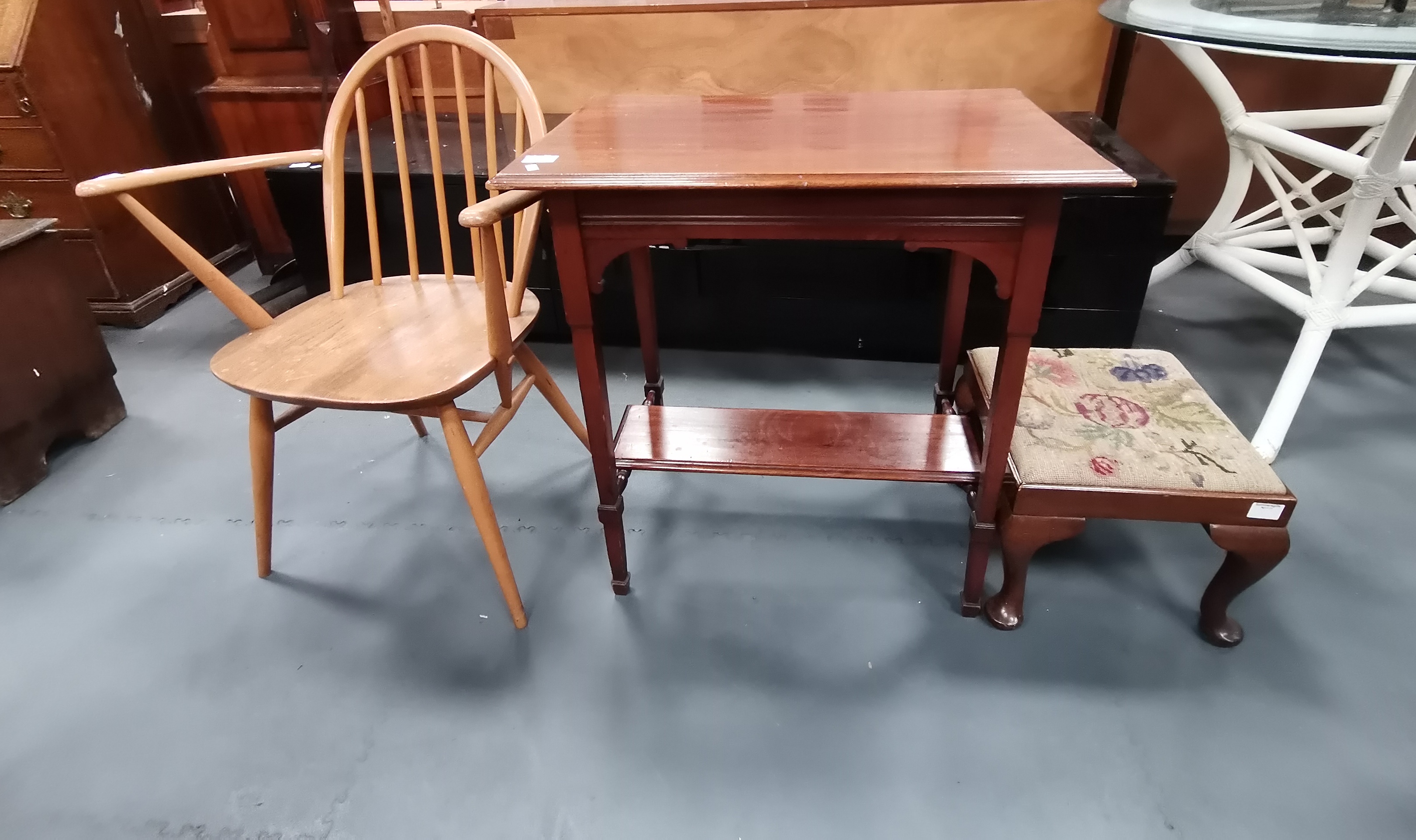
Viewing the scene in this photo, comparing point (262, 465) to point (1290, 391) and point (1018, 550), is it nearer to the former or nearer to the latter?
point (1018, 550)

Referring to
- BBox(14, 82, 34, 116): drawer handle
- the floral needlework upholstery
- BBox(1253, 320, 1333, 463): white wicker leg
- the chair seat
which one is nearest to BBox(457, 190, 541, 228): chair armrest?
the chair seat

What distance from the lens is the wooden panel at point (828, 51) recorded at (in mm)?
1846

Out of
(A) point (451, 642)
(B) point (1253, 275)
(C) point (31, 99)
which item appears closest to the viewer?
(A) point (451, 642)

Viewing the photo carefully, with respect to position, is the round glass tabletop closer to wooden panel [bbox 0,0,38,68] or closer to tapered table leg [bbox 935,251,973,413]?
tapered table leg [bbox 935,251,973,413]

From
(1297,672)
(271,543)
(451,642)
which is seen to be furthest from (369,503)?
(1297,672)

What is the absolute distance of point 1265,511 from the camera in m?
1.03

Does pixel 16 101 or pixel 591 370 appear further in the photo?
pixel 16 101

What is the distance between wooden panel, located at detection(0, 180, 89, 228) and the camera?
2.06 m

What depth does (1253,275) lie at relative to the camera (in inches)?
65.2

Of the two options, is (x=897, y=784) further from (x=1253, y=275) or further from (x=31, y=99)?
(x=31, y=99)

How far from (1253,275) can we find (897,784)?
144cm

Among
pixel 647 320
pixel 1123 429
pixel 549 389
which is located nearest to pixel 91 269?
pixel 549 389

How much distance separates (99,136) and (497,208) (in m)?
2.01

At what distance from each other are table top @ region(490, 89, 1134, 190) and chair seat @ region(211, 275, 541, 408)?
0.34 metres
